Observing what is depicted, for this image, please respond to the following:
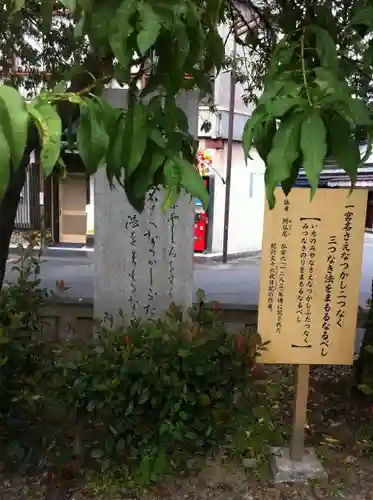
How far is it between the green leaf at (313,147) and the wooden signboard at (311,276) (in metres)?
1.80

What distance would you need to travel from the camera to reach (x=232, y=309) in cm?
542

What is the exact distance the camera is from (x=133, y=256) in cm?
390

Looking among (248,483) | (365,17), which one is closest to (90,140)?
(365,17)

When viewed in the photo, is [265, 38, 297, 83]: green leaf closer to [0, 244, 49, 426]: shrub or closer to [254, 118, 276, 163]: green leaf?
[254, 118, 276, 163]: green leaf

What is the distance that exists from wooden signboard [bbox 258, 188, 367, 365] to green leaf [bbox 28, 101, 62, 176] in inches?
79.3

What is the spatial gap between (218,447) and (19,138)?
265 cm

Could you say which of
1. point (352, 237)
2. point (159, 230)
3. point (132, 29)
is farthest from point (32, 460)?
point (132, 29)

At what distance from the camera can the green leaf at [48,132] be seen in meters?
0.99

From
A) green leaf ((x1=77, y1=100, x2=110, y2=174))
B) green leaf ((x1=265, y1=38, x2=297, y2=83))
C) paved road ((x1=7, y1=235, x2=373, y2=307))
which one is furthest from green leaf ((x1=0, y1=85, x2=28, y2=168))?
paved road ((x1=7, y1=235, x2=373, y2=307))

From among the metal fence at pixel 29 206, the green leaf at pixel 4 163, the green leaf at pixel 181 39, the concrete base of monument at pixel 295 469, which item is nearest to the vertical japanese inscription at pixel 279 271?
the concrete base of monument at pixel 295 469

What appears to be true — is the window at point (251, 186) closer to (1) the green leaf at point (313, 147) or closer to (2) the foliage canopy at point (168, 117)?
(2) the foliage canopy at point (168, 117)

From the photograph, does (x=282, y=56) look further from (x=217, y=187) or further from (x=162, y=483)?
(x=217, y=187)

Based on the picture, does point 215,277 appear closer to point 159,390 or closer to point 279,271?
point 279,271

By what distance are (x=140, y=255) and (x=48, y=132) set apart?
2.90m
